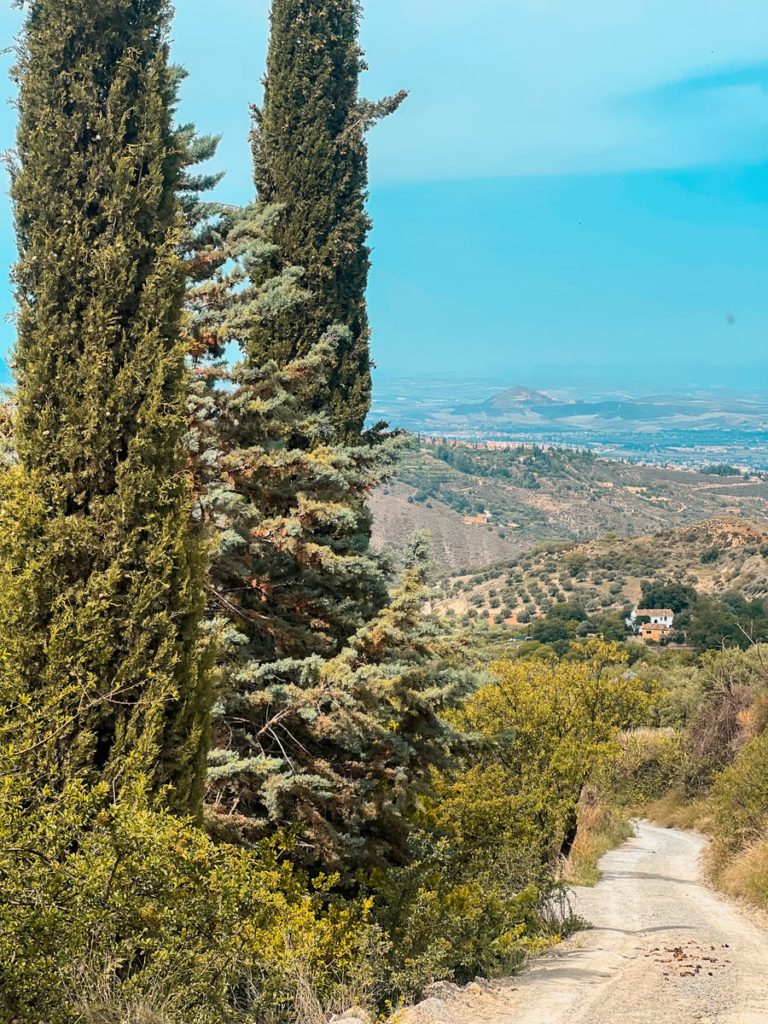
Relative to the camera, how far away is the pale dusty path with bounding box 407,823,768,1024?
25.0 ft

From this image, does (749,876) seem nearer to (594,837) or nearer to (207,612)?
(594,837)

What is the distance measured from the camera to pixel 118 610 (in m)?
6.76

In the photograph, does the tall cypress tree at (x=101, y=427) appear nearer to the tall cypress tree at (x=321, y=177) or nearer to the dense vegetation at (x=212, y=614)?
the dense vegetation at (x=212, y=614)

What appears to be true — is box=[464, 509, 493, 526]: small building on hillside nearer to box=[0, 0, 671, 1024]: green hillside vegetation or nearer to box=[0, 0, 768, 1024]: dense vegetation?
box=[0, 0, 768, 1024]: dense vegetation

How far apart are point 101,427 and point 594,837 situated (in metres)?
25.4

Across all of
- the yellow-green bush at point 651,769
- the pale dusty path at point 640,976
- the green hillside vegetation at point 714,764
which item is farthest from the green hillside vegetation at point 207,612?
the yellow-green bush at point 651,769

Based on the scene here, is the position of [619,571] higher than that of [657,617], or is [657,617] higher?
[619,571]

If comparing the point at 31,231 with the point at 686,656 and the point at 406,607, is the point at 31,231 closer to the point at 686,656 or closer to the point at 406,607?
the point at 406,607

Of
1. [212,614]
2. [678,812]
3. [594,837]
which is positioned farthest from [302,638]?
[678,812]

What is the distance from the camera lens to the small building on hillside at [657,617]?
7444 cm

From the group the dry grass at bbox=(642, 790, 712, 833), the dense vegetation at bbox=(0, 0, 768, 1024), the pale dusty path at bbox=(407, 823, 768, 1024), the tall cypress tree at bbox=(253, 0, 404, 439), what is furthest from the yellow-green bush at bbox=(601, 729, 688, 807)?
the tall cypress tree at bbox=(253, 0, 404, 439)

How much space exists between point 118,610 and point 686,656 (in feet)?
183

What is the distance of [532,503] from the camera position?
566ft

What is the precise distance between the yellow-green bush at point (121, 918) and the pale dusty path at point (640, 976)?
217 cm
